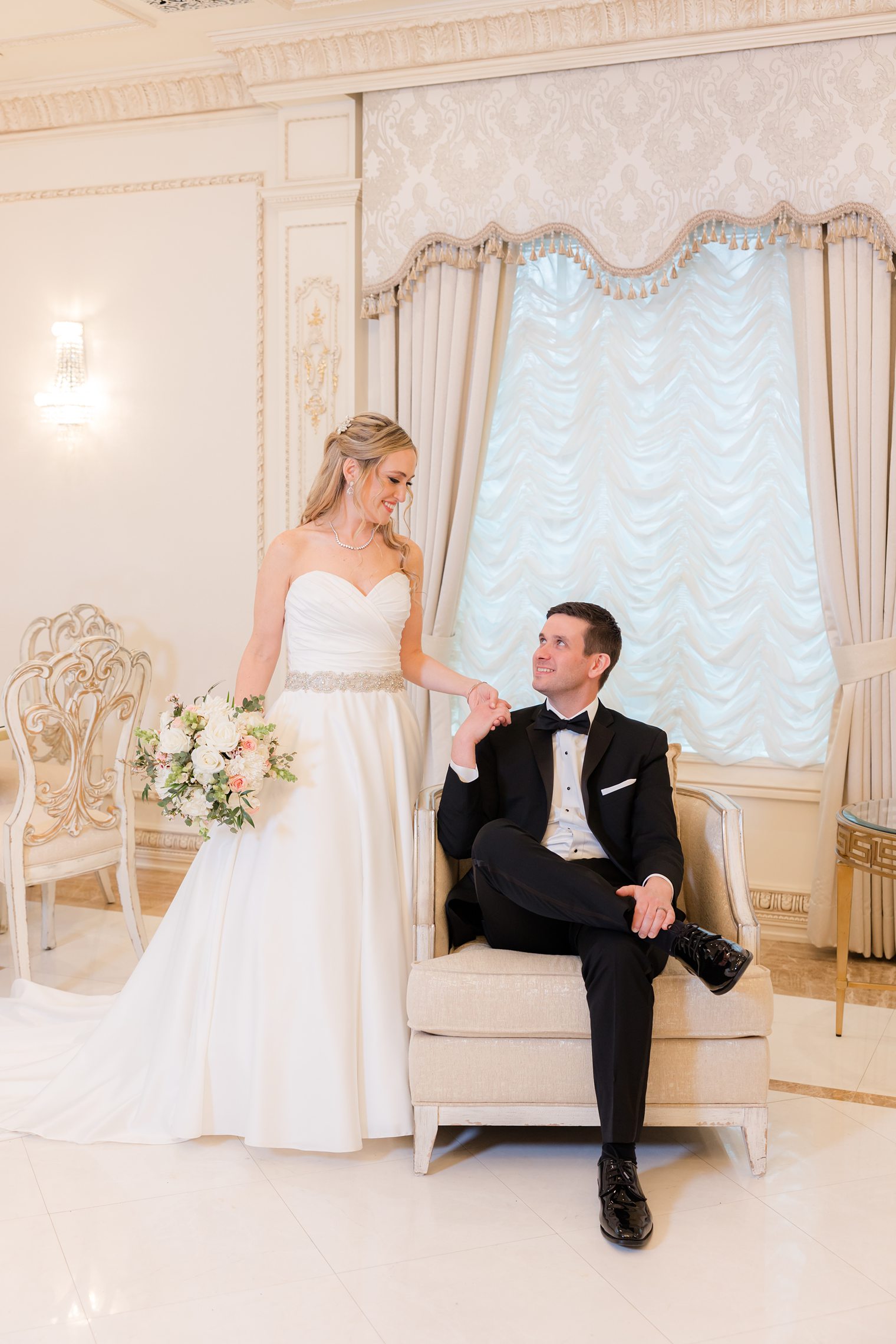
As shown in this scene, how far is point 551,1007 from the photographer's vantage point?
8.66 ft

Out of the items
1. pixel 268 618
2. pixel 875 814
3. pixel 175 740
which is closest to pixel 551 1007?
pixel 175 740

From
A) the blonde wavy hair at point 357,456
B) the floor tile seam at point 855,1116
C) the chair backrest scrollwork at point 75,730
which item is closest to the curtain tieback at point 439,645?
the chair backrest scrollwork at point 75,730

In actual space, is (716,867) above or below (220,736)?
below

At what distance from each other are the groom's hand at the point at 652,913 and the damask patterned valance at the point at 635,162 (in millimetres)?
2611

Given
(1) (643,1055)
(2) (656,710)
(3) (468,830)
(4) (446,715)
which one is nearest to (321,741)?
(3) (468,830)

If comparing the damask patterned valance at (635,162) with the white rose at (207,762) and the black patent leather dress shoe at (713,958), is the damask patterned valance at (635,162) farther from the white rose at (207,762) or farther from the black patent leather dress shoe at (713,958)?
the black patent leather dress shoe at (713,958)

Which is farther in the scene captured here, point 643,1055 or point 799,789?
point 799,789

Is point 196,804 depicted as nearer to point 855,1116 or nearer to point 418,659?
point 418,659

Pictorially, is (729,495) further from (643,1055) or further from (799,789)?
(643,1055)

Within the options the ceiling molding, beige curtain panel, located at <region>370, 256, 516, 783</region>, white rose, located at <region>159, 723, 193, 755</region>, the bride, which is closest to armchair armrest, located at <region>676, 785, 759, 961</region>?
the bride

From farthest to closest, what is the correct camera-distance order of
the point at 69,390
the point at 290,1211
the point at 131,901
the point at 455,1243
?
the point at 69,390 < the point at 131,901 < the point at 290,1211 < the point at 455,1243

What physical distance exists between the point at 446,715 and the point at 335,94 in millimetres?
2561

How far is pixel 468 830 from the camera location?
113 inches

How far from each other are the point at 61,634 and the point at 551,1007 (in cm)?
358
